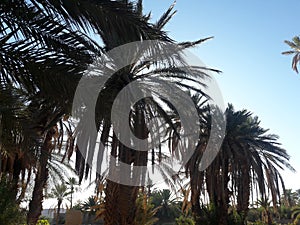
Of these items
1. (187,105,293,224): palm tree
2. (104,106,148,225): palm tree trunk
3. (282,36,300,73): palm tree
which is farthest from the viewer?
(282,36,300,73): palm tree

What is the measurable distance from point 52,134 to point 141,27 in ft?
38.4

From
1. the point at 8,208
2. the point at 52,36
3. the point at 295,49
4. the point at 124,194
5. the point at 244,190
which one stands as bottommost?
the point at 8,208

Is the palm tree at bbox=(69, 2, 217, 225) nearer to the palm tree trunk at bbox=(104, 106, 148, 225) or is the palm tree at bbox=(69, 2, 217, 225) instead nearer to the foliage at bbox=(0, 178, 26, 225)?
the palm tree trunk at bbox=(104, 106, 148, 225)

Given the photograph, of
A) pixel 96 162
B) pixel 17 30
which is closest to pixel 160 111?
pixel 96 162

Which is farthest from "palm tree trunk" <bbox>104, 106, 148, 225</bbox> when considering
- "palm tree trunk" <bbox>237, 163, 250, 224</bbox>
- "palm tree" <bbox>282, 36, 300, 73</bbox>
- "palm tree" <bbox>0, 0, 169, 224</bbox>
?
"palm tree" <bbox>282, 36, 300, 73</bbox>

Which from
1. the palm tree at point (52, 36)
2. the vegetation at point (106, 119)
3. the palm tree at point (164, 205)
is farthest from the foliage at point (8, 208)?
the palm tree at point (164, 205)

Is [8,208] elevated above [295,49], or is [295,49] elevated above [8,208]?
[295,49]

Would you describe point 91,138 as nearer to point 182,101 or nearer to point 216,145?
point 182,101

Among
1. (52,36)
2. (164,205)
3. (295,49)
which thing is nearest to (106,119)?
(52,36)

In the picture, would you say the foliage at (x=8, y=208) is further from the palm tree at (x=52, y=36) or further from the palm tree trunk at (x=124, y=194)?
the palm tree at (x=52, y=36)

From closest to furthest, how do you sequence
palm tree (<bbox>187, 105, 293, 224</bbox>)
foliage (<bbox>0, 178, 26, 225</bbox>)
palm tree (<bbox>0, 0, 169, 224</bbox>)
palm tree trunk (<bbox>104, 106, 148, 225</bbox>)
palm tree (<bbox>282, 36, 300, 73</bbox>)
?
palm tree (<bbox>0, 0, 169, 224</bbox>) < foliage (<bbox>0, 178, 26, 225</bbox>) < palm tree trunk (<bbox>104, 106, 148, 225</bbox>) < palm tree (<bbox>187, 105, 293, 224</bbox>) < palm tree (<bbox>282, 36, 300, 73</bbox>)

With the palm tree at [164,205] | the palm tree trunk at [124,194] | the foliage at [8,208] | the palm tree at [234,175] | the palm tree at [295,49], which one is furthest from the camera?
the palm tree at [164,205]

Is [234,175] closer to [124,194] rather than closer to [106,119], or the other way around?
[124,194]

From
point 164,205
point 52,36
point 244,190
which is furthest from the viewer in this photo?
point 164,205
